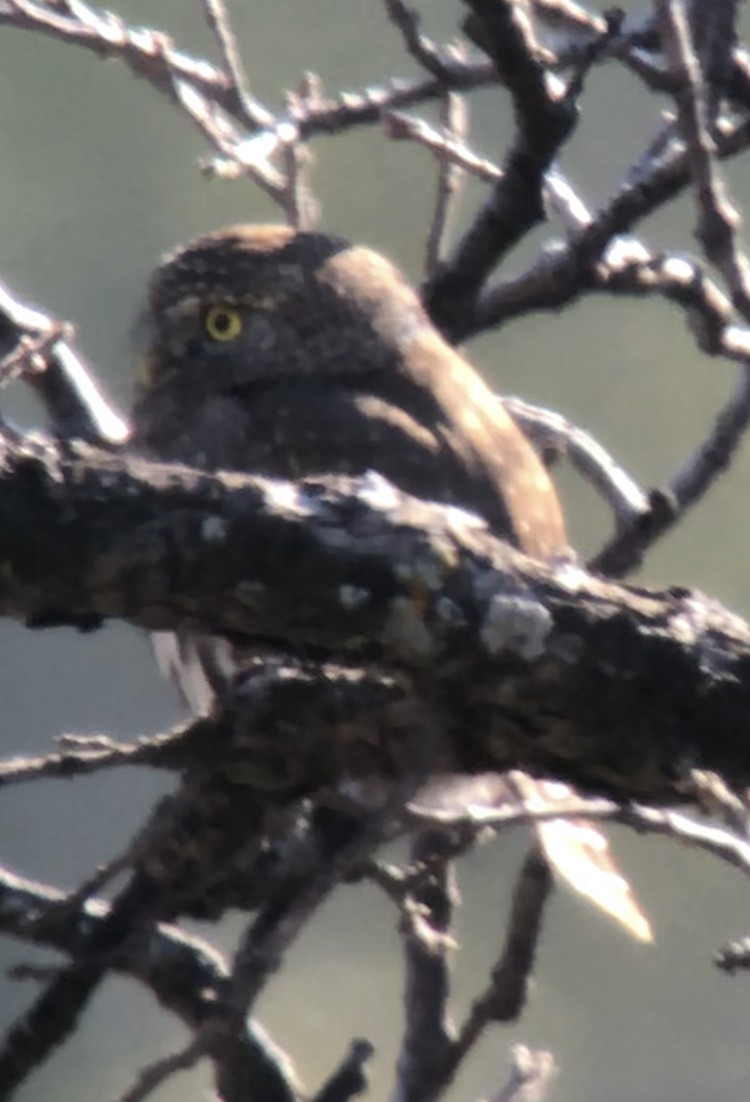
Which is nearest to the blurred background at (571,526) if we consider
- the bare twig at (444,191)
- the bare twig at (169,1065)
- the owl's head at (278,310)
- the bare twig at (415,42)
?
the owl's head at (278,310)

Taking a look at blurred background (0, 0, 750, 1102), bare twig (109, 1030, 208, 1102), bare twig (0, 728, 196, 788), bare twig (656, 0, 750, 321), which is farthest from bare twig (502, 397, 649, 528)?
blurred background (0, 0, 750, 1102)

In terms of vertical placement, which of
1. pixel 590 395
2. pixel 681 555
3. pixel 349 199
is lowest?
pixel 681 555

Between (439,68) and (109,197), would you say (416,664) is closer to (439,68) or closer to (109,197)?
(439,68)

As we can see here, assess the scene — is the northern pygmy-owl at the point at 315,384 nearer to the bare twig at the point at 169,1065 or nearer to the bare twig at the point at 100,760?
the bare twig at the point at 100,760

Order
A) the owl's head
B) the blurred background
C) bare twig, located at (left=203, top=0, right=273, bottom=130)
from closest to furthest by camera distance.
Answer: bare twig, located at (left=203, top=0, right=273, bottom=130) < the owl's head < the blurred background

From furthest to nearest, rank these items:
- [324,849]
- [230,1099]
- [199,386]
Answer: [199,386]
[230,1099]
[324,849]

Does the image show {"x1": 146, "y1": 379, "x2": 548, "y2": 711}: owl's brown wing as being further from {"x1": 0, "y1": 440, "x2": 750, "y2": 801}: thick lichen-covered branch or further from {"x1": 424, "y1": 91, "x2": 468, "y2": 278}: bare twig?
{"x1": 0, "y1": 440, "x2": 750, "y2": 801}: thick lichen-covered branch

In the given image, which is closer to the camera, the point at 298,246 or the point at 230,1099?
the point at 230,1099

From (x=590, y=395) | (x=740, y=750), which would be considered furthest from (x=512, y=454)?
(x=590, y=395)

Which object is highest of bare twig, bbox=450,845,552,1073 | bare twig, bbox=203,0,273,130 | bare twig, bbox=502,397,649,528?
bare twig, bbox=203,0,273,130
